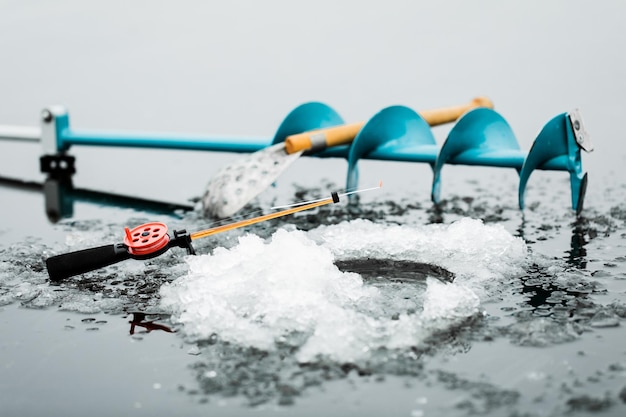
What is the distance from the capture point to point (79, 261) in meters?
2.72

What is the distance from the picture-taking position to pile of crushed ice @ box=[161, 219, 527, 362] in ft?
7.18

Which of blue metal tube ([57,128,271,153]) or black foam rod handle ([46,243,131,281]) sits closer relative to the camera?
black foam rod handle ([46,243,131,281])

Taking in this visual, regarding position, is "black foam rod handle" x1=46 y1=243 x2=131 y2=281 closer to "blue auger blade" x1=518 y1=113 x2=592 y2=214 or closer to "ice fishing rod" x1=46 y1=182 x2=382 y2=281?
"ice fishing rod" x1=46 y1=182 x2=382 y2=281

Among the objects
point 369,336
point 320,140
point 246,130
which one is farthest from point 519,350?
point 246,130

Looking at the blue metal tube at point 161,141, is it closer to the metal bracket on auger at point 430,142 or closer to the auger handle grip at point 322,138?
the metal bracket on auger at point 430,142

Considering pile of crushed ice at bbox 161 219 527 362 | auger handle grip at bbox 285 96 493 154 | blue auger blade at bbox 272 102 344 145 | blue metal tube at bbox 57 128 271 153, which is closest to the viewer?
pile of crushed ice at bbox 161 219 527 362

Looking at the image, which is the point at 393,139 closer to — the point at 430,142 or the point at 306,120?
the point at 430,142

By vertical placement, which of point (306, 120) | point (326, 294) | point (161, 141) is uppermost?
point (306, 120)

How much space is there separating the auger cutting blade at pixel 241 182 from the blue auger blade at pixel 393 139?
30 cm

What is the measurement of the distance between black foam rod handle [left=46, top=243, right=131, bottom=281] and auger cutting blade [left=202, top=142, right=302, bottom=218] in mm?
931

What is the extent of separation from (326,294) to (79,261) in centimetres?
84

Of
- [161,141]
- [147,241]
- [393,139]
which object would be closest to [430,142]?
[393,139]

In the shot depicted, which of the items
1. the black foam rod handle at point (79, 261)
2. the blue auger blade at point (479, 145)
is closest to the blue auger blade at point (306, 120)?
the blue auger blade at point (479, 145)

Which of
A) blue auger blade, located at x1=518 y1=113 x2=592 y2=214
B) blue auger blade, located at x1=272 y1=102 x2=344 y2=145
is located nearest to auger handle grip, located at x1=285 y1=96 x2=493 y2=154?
blue auger blade, located at x1=272 y1=102 x2=344 y2=145
